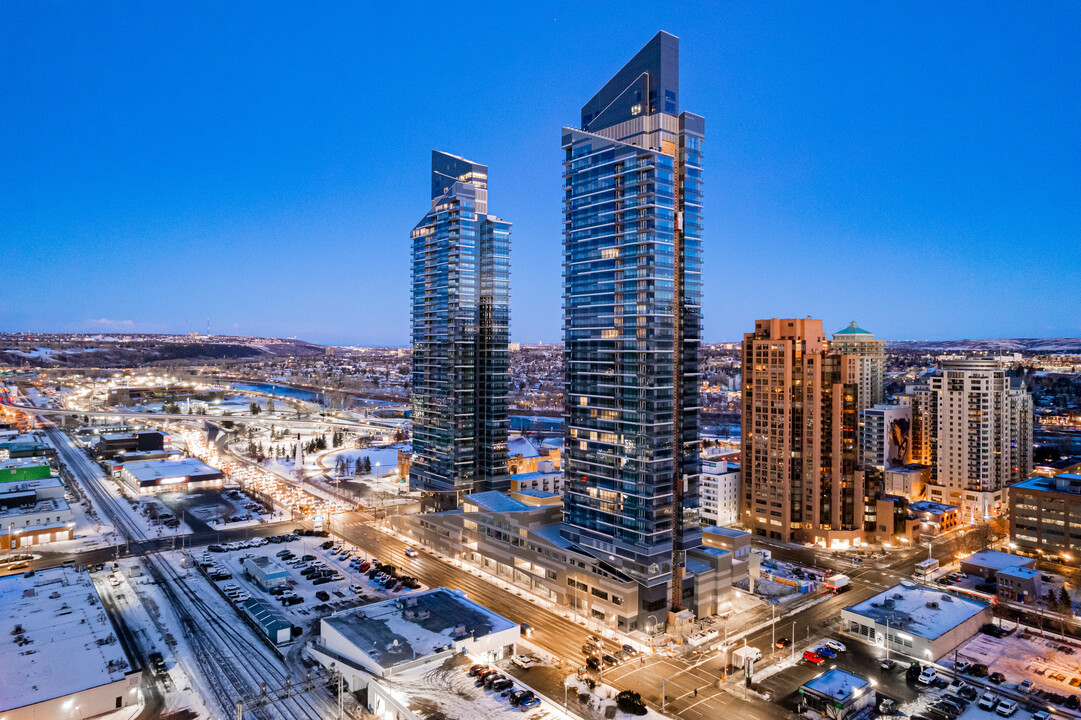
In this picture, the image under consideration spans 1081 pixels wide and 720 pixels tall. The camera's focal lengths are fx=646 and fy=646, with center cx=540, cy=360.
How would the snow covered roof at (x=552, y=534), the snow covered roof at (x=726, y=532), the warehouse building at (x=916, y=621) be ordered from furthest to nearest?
the snow covered roof at (x=726, y=532) < the snow covered roof at (x=552, y=534) < the warehouse building at (x=916, y=621)

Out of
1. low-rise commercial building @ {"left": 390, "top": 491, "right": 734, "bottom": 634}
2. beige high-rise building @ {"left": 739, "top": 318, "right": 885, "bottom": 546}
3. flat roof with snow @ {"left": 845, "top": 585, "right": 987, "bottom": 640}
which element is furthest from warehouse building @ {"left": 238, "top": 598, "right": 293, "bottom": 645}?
beige high-rise building @ {"left": 739, "top": 318, "right": 885, "bottom": 546}

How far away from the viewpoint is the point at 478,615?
1853 inches

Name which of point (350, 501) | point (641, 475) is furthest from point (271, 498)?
point (641, 475)

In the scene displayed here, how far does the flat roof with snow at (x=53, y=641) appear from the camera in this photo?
37.2m

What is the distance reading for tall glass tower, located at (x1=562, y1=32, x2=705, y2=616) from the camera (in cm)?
5162

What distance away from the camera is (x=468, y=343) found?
83.1 metres

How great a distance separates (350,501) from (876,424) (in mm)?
80459

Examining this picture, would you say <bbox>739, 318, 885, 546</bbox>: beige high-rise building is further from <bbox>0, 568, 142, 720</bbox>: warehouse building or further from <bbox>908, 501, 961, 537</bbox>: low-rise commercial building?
<bbox>0, 568, 142, 720</bbox>: warehouse building

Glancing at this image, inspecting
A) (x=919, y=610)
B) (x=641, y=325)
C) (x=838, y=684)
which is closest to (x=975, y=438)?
(x=919, y=610)

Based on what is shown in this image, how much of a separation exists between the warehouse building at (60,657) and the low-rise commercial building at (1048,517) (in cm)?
8166

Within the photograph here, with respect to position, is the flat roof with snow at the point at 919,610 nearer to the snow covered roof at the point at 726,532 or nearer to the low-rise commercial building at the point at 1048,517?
the snow covered roof at the point at 726,532

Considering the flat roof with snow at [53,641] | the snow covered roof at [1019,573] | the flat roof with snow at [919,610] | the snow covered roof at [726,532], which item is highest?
the snow covered roof at [726,532]

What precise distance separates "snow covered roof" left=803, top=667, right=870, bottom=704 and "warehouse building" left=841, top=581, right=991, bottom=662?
7.27 metres

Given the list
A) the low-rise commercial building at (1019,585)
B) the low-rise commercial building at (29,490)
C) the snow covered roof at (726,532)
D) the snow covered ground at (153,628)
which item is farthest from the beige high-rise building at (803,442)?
the low-rise commercial building at (29,490)
